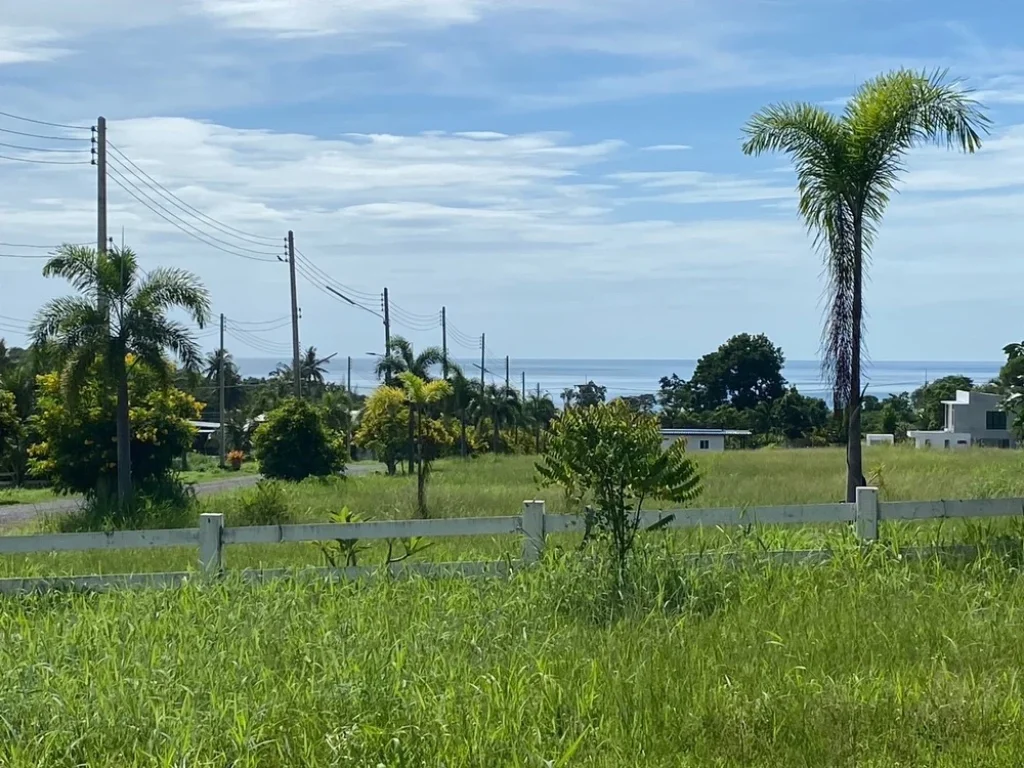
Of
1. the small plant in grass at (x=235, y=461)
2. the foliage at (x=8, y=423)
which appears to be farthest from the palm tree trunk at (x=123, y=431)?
the small plant in grass at (x=235, y=461)

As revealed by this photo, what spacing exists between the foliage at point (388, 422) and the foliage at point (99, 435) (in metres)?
21.3

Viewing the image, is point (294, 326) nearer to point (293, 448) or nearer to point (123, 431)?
point (293, 448)

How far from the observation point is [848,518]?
10.1 metres

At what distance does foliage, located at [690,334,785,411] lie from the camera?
98500 mm

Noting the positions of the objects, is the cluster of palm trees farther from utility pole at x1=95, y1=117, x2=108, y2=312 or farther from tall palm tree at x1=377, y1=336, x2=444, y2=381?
utility pole at x1=95, y1=117, x2=108, y2=312

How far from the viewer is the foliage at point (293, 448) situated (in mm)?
40188

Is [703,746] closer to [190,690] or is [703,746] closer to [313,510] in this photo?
[190,690]

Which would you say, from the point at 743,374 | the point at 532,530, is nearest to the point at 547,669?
the point at 532,530

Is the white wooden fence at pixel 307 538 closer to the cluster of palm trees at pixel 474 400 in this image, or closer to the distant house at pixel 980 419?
the cluster of palm trees at pixel 474 400

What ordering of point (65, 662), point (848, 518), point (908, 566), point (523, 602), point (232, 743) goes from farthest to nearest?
point (848, 518) → point (908, 566) → point (523, 602) → point (65, 662) → point (232, 743)

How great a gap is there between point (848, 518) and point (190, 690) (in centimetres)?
604

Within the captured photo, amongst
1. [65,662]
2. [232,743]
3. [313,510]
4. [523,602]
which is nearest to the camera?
[232,743]

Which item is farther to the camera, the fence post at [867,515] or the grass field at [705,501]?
the grass field at [705,501]

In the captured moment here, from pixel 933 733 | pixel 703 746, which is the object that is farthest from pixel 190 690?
pixel 933 733
